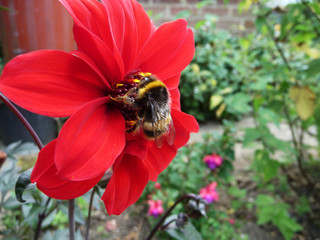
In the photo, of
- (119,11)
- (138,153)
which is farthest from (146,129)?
(119,11)

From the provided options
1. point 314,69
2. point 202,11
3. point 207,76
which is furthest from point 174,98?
point 202,11

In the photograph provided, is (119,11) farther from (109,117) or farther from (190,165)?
(190,165)

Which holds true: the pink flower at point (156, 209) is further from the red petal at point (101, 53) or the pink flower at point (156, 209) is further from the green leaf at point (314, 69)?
the red petal at point (101, 53)

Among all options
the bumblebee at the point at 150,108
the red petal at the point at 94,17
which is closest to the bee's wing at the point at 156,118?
the bumblebee at the point at 150,108

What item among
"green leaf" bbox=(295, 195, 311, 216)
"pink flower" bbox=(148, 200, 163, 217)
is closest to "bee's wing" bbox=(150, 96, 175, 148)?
"pink flower" bbox=(148, 200, 163, 217)

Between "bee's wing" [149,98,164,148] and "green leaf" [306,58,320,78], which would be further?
"green leaf" [306,58,320,78]

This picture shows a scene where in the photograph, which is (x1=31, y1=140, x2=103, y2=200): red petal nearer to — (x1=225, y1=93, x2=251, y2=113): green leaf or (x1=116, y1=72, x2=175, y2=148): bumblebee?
(x1=116, y1=72, x2=175, y2=148): bumblebee

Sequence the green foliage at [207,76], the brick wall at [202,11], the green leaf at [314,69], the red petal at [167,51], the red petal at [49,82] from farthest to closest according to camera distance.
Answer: the brick wall at [202,11], the green foliage at [207,76], the green leaf at [314,69], the red petal at [167,51], the red petal at [49,82]

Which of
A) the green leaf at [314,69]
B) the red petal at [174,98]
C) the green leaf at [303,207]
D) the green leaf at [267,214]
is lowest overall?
the green leaf at [303,207]
